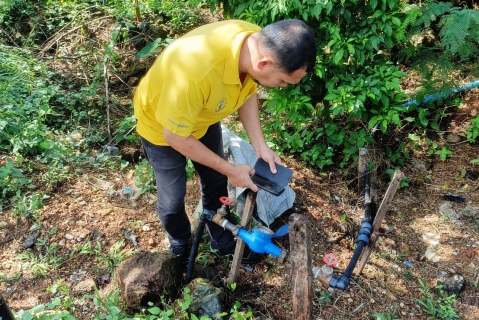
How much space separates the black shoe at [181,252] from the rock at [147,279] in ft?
0.65

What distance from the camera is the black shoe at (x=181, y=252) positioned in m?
2.81

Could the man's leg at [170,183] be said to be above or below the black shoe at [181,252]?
above

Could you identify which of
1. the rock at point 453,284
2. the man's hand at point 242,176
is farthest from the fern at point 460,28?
the man's hand at point 242,176

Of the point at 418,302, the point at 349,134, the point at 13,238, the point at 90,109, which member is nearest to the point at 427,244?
the point at 418,302

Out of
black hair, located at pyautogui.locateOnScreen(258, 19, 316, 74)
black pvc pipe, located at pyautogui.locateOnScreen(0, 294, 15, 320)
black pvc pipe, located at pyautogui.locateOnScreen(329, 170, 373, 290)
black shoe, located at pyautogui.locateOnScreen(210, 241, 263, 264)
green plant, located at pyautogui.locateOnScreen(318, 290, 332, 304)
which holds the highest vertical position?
black hair, located at pyautogui.locateOnScreen(258, 19, 316, 74)

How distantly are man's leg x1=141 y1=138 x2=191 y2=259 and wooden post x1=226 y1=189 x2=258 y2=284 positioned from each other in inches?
17.2

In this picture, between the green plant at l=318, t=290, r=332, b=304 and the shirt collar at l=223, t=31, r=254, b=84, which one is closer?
the shirt collar at l=223, t=31, r=254, b=84

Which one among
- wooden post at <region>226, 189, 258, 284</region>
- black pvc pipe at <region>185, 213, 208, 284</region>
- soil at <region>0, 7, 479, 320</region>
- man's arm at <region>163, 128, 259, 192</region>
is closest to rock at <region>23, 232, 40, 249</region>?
soil at <region>0, 7, 479, 320</region>

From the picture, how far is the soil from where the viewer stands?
2.66m

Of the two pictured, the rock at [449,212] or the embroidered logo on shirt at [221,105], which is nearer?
the embroidered logo on shirt at [221,105]

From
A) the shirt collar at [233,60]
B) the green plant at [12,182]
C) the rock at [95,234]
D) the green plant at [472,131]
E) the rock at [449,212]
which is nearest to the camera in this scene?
the shirt collar at [233,60]

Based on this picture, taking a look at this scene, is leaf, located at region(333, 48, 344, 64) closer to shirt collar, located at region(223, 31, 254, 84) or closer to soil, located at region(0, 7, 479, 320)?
soil, located at region(0, 7, 479, 320)

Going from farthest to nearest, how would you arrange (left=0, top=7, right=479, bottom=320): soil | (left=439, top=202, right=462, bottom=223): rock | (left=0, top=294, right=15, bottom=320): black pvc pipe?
(left=439, top=202, right=462, bottom=223): rock → (left=0, top=7, right=479, bottom=320): soil → (left=0, top=294, right=15, bottom=320): black pvc pipe

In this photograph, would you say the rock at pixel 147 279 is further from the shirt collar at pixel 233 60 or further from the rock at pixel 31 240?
the shirt collar at pixel 233 60
